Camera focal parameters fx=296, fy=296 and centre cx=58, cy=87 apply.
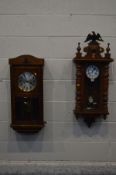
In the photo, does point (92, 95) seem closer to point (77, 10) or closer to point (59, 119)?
point (59, 119)

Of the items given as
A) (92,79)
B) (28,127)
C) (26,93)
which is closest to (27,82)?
(26,93)

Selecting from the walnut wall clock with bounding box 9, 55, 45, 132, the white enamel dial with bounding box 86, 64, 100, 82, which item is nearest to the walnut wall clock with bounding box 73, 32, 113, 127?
the white enamel dial with bounding box 86, 64, 100, 82

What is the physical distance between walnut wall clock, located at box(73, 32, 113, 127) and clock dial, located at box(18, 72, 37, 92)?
1.17 feet

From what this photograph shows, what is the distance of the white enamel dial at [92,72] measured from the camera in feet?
7.82

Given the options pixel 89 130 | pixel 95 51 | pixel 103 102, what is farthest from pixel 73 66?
pixel 89 130

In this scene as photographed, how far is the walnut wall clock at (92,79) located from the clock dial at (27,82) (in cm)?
36

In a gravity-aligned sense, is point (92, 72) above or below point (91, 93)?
above

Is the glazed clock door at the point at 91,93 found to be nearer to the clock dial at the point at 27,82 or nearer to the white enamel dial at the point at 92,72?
the white enamel dial at the point at 92,72

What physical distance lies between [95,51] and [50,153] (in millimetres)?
956

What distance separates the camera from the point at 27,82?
7.88 ft

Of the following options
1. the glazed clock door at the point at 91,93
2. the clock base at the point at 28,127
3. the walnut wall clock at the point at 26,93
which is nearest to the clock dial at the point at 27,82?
the walnut wall clock at the point at 26,93

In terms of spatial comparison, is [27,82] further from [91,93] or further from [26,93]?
[91,93]

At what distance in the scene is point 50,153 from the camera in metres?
2.56

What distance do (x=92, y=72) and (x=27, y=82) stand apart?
53 centimetres
